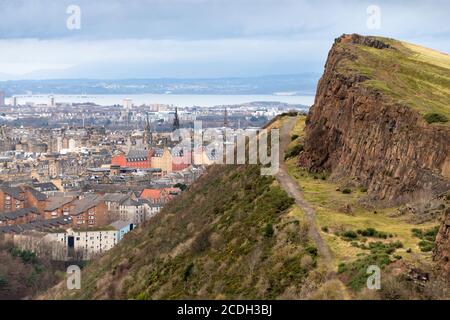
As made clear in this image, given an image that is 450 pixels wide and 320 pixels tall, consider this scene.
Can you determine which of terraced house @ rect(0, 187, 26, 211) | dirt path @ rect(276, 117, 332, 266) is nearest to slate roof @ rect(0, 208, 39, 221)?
terraced house @ rect(0, 187, 26, 211)

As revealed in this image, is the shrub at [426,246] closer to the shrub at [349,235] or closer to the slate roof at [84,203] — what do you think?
the shrub at [349,235]

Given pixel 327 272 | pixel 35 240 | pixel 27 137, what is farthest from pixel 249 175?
pixel 27 137

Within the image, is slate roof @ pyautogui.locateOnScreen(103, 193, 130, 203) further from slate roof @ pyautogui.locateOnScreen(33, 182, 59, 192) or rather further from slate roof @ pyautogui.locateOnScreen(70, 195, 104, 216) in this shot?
slate roof @ pyautogui.locateOnScreen(33, 182, 59, 192)

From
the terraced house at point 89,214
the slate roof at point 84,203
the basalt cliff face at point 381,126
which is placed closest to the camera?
the basalt cliff face at point 381,126

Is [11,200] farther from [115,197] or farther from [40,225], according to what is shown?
[40,225]

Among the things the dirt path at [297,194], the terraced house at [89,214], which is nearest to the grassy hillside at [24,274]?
the dirt path at [297,194]
